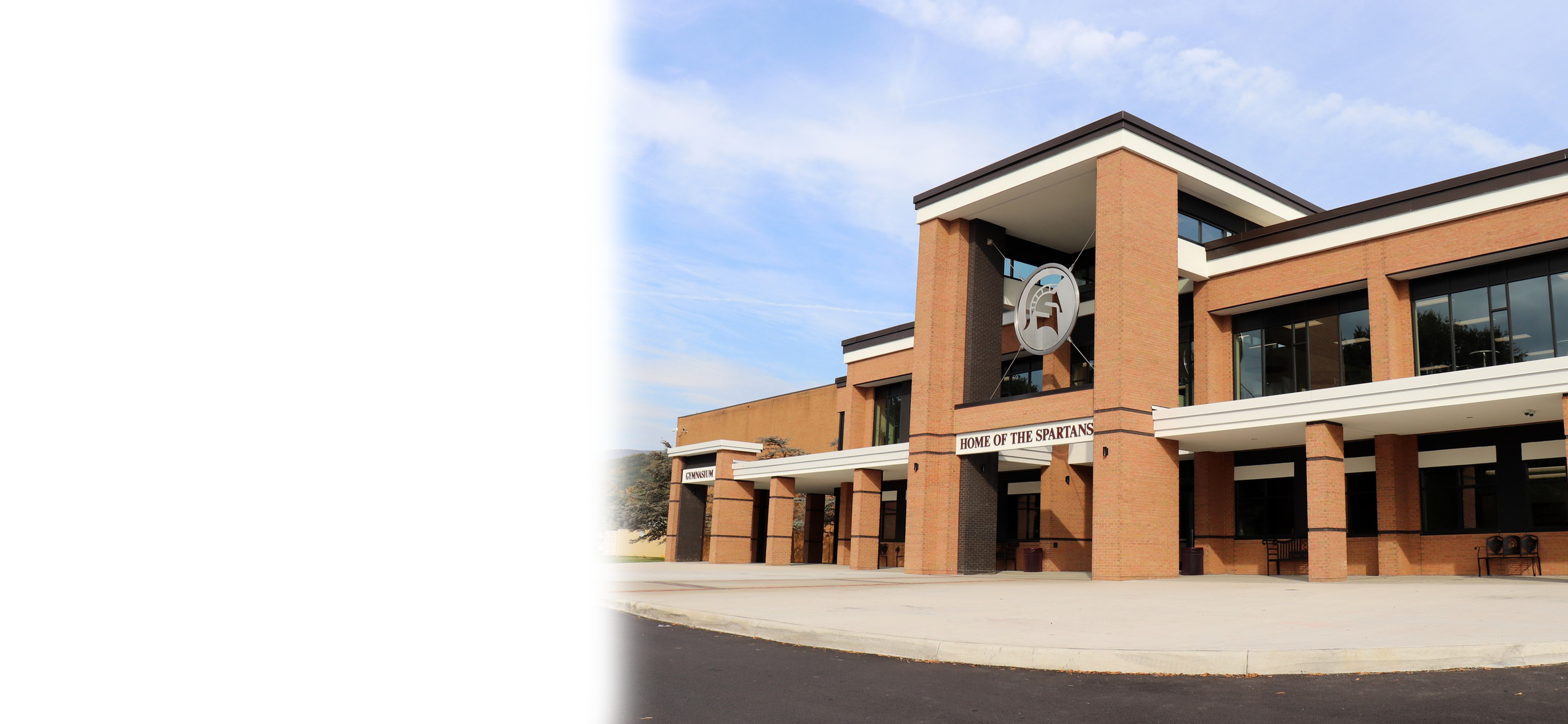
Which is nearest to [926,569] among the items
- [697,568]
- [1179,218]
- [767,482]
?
[697,568]

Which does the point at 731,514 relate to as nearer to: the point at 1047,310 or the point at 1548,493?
the point at 1047,310

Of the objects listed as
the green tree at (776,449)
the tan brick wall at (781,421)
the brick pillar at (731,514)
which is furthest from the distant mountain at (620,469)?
the brick pillar at (731,514)

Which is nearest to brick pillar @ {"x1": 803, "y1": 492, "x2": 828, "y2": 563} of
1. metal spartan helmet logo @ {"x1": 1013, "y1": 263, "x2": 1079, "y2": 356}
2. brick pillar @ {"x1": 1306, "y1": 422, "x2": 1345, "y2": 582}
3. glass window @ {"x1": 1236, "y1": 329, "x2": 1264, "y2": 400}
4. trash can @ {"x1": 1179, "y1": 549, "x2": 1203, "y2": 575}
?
metal spartan helmet logo @ {"x1": 1013, "y1": 263, "x2": 1079, "y2": 356}

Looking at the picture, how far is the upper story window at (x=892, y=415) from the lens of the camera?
38.0m

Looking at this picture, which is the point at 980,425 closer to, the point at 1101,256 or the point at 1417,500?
the point at 1101,256

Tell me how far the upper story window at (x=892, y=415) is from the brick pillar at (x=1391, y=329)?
17.0 metres

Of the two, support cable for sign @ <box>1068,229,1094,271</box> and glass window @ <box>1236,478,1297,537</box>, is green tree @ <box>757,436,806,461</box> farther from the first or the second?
glass window @ <box>1236,478,1297,537</box>

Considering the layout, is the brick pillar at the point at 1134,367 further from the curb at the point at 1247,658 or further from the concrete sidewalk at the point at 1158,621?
the curb at the point at 1247,658

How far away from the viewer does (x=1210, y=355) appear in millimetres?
26750

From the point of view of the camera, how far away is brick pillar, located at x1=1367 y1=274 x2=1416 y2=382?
22.9 metres

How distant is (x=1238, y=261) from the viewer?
26.4m

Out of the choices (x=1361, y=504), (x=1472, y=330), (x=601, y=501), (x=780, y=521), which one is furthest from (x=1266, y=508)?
(x=601, y=501)

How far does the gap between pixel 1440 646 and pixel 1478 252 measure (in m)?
18.2

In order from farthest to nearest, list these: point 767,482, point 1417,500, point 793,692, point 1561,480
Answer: point 767,482 → point 1417,500 → point 1561,480 → point 793,692
